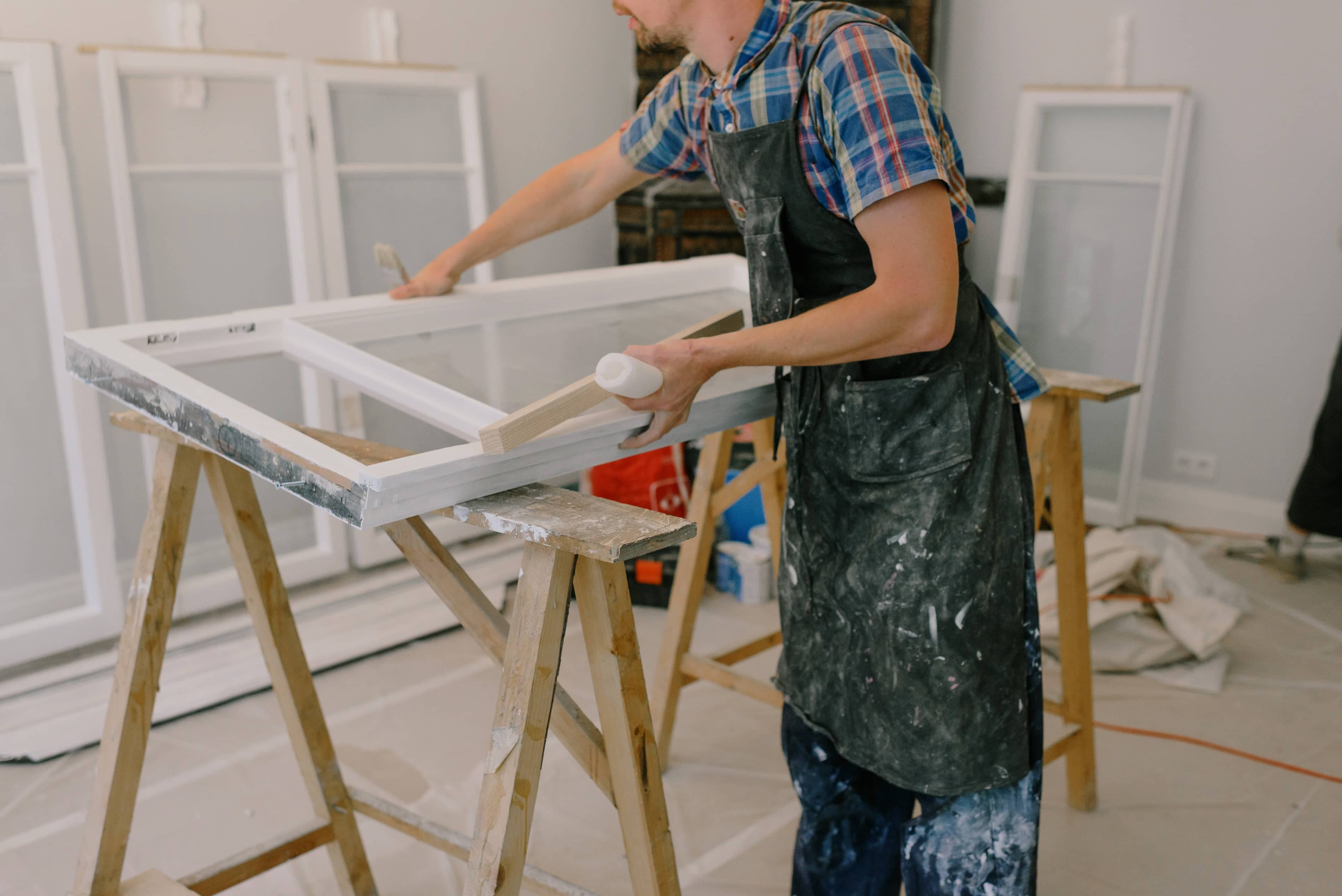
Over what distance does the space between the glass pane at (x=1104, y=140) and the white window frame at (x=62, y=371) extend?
10.6ft

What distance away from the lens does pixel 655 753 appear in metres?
1.32

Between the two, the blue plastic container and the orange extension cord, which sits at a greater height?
the blue plastic container

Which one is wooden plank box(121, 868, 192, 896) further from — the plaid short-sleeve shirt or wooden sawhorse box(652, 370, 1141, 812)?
the plaid short-sleeve shirt

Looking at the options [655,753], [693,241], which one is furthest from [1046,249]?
[655,753]

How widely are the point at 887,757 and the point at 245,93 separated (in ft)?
8.34

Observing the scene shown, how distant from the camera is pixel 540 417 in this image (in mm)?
1203

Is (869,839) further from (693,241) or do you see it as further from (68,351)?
(693,241)

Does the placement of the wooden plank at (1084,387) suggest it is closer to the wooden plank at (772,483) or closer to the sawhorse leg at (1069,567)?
the sawhorse leg at (1069,567)

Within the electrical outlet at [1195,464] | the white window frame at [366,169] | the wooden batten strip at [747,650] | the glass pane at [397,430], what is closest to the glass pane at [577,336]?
the wooden batten strip at [747,650]

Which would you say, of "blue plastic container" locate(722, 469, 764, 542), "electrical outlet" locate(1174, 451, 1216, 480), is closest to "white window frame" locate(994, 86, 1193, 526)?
"electrical outlet" locate(1174, 451, 1216, 480)

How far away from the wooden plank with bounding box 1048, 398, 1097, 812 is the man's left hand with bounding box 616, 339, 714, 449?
43.2 inches

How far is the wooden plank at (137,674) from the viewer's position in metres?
1.62

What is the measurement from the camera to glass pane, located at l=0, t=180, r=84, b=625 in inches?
104

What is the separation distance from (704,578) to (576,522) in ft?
4.11
